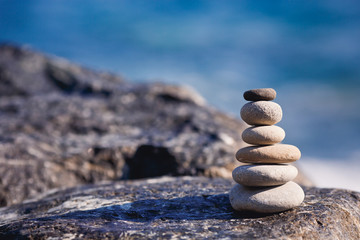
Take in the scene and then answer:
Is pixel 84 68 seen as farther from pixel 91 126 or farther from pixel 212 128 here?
pixel 212 128

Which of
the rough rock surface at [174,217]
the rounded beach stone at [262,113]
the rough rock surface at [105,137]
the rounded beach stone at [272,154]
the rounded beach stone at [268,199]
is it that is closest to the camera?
the rough rock surface at [174,217]

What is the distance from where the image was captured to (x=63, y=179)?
24.3 ft

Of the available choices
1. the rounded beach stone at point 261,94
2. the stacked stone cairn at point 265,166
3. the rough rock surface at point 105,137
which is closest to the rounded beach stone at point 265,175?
the stacked stone cairn at point 265,166

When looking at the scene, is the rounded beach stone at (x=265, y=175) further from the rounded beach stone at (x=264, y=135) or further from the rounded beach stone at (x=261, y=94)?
the rounded beach stone at (x=261, y=94)

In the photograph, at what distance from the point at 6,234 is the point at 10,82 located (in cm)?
1290

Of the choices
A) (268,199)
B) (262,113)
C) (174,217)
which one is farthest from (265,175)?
(174,217)

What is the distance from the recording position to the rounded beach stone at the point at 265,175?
377 centimetres

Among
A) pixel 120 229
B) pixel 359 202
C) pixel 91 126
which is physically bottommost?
pixel 359 202

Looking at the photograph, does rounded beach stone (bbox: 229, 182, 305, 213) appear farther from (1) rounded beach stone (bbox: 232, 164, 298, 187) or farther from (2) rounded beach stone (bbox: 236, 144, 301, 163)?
(2) rounded beach stone (bbox: 236, 144, 301, 163)

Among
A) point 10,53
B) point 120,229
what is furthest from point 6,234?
point 10,53

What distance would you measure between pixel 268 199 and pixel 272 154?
22.8 inches

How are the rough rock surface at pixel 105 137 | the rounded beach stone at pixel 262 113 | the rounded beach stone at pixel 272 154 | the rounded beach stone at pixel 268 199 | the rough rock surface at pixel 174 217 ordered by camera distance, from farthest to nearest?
the rough rock surface at pixel 105 137
the rounded beach stone at pixel 262 113
the rounded beach stone at pixel 272 154
the rounded beach stone at pixel 268 199
the rough rock surface at pixel 174 217

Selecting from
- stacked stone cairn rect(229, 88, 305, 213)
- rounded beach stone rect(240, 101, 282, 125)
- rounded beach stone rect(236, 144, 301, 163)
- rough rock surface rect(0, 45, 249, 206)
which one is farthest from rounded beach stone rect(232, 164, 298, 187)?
rough rock surface rect(0, 45, 249, 206)

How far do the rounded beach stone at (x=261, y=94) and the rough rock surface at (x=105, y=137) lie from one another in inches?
131
